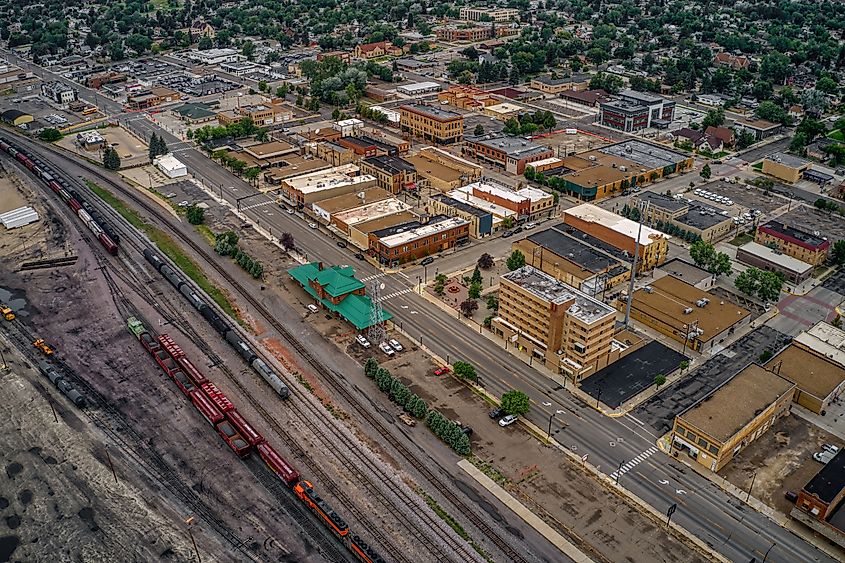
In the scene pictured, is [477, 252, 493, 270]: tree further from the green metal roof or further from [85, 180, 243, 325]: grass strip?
[85, 180, 243, 325]: grass strip

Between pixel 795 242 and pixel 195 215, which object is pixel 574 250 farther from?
pixel 195 215

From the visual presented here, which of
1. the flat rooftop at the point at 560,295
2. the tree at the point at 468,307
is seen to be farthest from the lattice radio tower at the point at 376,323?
the flat rooftop at the point at 560,295

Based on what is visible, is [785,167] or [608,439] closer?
[608,439]

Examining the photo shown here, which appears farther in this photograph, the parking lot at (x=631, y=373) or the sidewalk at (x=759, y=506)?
the parking lot at (x=631, y=373)

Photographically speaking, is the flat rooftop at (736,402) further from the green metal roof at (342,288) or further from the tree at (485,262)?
the tree at (485,262)

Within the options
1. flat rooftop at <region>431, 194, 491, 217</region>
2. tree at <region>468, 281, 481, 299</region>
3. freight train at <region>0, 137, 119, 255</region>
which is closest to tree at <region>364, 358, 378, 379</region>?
tree at <region>468, 281, 481, 299</region>

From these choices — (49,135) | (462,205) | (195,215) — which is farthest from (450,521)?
(49,135)
